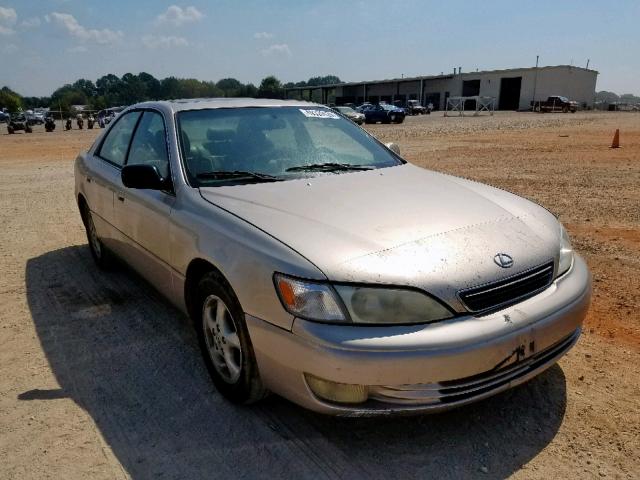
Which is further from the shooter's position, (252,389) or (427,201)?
(427,201)

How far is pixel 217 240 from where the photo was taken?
2572mm

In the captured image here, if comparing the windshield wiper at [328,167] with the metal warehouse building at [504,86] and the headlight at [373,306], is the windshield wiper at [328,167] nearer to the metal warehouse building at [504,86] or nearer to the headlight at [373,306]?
the headlight at [373,306]

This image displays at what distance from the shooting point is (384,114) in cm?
3475

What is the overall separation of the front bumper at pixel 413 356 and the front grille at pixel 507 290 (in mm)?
40

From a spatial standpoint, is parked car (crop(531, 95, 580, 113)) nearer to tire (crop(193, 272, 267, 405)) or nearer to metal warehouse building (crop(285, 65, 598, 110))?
metal warehouse building (crop(285, 65, 598, 110))

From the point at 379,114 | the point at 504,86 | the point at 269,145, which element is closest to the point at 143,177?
the point at 269,145

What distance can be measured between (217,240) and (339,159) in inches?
51.6

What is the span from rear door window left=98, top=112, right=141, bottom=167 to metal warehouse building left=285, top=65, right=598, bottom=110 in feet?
208

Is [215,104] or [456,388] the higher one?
[215,104]

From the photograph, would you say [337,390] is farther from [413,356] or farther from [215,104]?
[215,104]

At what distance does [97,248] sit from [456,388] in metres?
3.80

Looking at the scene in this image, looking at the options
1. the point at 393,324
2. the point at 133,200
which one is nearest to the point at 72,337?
the point at 133,200

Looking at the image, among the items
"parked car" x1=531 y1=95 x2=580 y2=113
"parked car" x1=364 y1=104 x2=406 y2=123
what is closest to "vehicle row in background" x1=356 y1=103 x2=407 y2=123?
"parked car" x1=364 y1=104 x2=406 y2=123

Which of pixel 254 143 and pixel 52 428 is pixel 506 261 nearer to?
pixel 254 143
